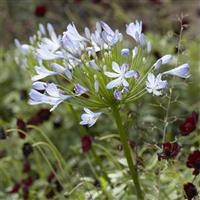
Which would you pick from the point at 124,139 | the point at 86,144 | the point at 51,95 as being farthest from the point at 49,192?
the point at 51,95

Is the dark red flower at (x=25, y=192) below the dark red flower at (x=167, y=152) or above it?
below

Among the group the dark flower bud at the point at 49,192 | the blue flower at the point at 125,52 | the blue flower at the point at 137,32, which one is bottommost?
the dark flower bud at the point at 49,192

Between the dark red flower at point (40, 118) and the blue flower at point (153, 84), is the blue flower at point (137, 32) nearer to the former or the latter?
the blue flower at point (153, 84)

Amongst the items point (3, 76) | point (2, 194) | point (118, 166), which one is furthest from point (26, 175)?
point (3, 76)

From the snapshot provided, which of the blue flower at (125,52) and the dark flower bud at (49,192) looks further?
the dark flower bud at (49,192)

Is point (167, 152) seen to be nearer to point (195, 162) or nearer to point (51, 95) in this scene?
point (195, 162)

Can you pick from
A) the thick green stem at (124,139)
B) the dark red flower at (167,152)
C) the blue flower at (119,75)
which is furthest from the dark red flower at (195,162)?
the blue flower at (119,75)

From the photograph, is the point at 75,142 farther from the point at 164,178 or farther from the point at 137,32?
the point at 137,32

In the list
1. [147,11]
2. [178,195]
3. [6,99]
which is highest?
[147,11]

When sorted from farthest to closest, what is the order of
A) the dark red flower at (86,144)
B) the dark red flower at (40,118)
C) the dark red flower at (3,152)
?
the dark red flower at (3,152), the dark red flower at (40,118), the dark red flower at (86,144)
